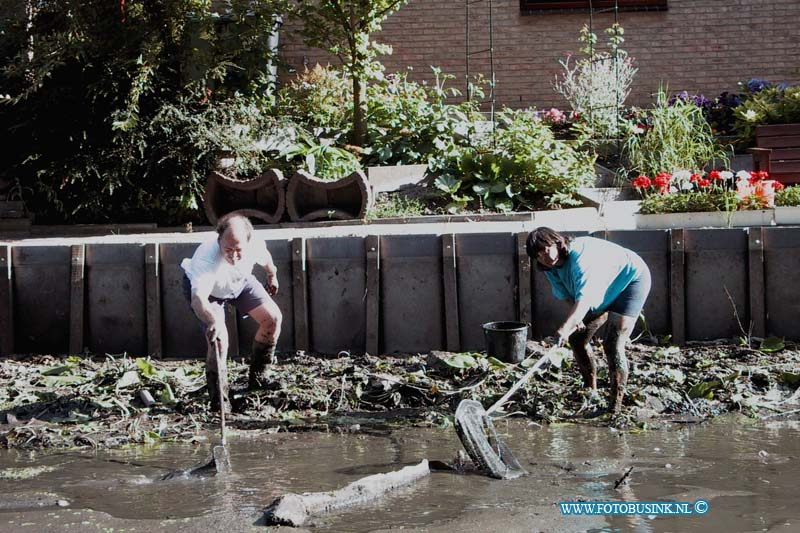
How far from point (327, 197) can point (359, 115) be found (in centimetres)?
179

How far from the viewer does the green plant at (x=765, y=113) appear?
12.8 meters

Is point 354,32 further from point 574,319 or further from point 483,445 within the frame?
point 483,445

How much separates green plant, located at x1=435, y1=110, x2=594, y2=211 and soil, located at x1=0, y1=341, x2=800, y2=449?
135 inches

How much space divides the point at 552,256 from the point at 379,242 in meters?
2.47

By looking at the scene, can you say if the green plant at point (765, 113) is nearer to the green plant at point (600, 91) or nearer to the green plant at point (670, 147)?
the green plant at point (670, 147)

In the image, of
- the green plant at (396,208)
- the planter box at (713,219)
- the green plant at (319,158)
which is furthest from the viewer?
the green plant at (319,158)

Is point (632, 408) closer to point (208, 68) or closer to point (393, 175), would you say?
point (393, 175)

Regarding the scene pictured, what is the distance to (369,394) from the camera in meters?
7.44

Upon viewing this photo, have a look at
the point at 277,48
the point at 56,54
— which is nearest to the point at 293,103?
the point at 277,48

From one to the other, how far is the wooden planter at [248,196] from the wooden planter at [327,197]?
0.15m

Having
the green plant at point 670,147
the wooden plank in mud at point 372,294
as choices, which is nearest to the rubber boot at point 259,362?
the wooden plank in mud at point 372,294

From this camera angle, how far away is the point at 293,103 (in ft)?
42.9

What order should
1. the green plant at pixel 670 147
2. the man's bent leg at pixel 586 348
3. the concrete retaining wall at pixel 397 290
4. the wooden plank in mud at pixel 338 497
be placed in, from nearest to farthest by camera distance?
the wooden plank in mud at pixel 338 497, the man's bent leg at pixel 586 348, the concrete retaining wall at pixel 397 290, the green plant at pixel 670 147

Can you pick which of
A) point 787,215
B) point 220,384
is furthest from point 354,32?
point 220,384
